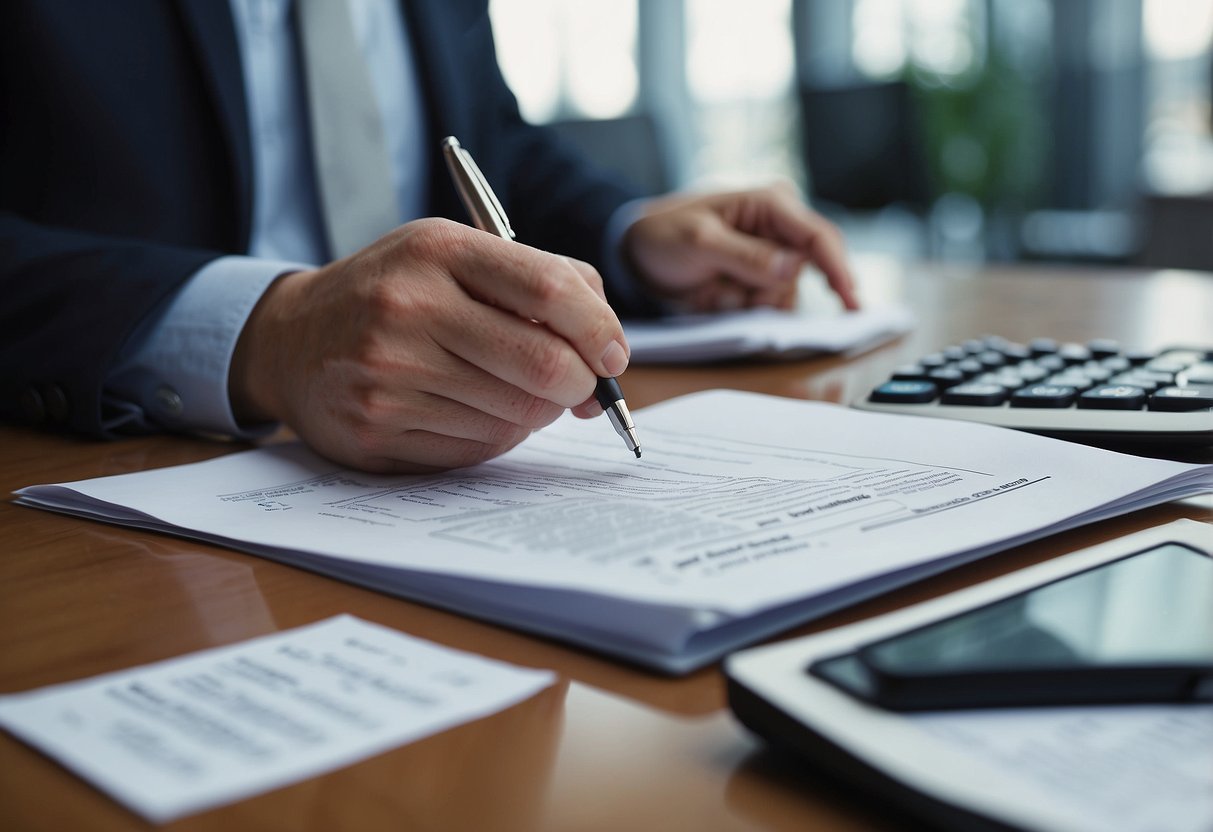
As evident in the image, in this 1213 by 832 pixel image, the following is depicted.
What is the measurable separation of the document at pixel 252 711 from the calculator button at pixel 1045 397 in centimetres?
39

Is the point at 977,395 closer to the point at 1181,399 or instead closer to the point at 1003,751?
the point at 1181,399

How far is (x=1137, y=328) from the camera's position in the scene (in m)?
0.94

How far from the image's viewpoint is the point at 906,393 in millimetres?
625

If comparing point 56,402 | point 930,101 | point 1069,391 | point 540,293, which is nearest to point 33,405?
point 56,402

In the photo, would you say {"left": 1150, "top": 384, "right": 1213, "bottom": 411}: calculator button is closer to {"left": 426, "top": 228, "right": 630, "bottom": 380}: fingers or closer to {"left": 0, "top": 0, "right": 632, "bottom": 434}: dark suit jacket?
{"left": 426, "top": 228, "right": 630, "bottom": 380}: fingers

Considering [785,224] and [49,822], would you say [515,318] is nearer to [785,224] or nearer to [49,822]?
[49,822]

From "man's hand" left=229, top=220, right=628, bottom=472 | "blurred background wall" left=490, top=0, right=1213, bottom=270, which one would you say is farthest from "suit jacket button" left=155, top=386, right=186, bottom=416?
"blurred background wall" left=490, top=0, right=1213, bottom=270

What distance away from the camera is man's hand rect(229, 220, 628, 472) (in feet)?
1.58

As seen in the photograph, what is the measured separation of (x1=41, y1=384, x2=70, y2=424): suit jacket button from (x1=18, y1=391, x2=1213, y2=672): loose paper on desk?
0.14 m

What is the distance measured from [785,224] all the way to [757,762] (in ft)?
2.70

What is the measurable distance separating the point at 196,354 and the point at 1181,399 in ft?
1.75

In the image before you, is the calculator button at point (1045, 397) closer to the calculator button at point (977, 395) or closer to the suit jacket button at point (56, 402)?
the calculator button at point (977, 395)

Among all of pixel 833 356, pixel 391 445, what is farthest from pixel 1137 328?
pixel 391 445

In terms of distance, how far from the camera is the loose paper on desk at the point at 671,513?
0.33m
